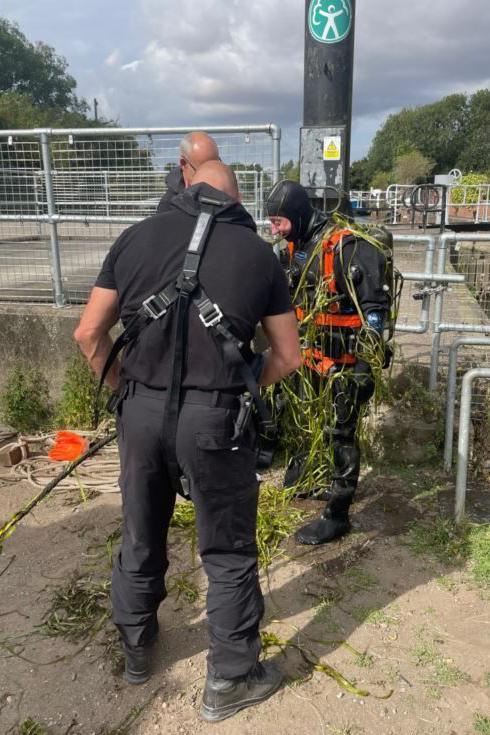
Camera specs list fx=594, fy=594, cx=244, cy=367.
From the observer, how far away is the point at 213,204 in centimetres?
214

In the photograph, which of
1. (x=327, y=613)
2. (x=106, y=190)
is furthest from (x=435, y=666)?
(x=106, y=190)

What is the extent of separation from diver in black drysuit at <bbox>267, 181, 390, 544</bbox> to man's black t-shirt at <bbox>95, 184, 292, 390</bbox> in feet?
4.19

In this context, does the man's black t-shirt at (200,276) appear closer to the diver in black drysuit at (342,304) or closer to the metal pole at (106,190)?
the diver in black drysuit at (342,304)

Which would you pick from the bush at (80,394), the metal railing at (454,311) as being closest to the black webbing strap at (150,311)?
the metal railing at (454,311)

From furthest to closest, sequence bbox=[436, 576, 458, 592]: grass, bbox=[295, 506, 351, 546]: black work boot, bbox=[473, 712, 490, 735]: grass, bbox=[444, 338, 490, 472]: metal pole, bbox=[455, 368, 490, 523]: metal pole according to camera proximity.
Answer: bbox=[444, 338, 490, 472]: metal pole → bbox=[295, 506, 351, 546]: black work boot → bbox=[455, 368, 490, 523]: metal pole → bbox=[436, 576, 458, 592]: grass → bbox=[473, 712, 490, 735]: grass

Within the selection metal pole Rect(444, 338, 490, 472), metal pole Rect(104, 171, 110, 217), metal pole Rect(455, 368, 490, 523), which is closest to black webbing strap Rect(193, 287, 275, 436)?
metal pole Rect(455, 368, 490, 523)

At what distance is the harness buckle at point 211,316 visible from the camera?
2066mm

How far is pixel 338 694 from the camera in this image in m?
2.49

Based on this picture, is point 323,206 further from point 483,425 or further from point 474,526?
point 474,526

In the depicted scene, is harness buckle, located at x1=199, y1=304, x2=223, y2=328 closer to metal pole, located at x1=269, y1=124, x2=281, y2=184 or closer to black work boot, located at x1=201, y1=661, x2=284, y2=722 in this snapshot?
black work boot, located at x1=201, y1=661, x2=284, y2=722

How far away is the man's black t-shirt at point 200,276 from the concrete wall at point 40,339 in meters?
3.35

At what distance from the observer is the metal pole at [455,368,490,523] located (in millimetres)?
3432

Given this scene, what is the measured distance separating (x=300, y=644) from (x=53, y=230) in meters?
4.19

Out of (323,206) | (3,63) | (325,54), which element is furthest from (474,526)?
(3,63)
